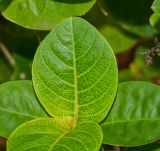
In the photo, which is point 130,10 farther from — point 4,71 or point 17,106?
point 17,106

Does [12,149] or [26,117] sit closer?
[12,149]

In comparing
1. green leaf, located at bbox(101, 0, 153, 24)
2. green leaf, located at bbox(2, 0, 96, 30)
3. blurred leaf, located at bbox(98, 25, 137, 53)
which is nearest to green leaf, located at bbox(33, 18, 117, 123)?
green leaf, located at bbox(2, 0, 96, 30)

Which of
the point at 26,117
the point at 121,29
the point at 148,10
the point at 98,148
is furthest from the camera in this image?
the point at 121,29

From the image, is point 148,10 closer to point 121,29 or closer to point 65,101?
point 121,29

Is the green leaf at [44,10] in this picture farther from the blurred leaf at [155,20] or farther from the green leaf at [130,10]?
the green leaf at [130,10]

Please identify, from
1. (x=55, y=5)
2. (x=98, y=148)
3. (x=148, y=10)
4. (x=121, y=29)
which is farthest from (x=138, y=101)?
(x=121, y=29)

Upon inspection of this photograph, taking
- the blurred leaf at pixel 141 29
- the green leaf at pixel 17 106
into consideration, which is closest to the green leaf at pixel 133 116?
the green leaf at pixel 17 106

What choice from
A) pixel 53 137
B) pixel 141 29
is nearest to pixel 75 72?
pixel 53 137

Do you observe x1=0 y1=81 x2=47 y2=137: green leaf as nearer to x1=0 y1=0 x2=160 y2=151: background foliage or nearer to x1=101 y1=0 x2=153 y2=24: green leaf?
x1=0 y1=0 x2=160 y2=151: background foliage
